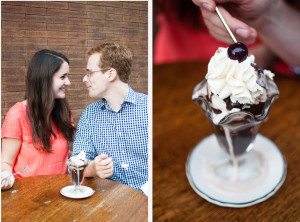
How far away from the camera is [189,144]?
649mm

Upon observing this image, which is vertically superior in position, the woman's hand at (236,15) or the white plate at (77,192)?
the woman's hand at (236,15)

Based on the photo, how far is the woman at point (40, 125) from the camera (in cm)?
38

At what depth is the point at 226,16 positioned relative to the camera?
1.73ft

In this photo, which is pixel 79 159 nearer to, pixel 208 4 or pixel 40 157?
pixel 40 157

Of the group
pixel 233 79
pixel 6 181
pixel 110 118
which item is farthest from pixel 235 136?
pixel 6 181

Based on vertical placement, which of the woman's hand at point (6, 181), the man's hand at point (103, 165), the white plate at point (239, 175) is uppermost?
the man's hand at point (103, 165)

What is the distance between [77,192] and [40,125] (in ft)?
0.28

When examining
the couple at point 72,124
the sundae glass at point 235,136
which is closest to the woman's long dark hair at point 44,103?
the couple at point 72,124

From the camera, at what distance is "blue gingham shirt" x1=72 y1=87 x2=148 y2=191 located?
1.29ft

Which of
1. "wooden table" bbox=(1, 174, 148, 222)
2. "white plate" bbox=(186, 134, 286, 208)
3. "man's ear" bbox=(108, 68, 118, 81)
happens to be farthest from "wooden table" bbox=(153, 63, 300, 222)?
"man's ear" bbox=(108, 68, 118, 81)

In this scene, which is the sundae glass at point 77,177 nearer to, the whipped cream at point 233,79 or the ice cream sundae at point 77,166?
the ice cream sundae at point 77,166

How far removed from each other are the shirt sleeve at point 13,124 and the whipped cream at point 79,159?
0.06 meters

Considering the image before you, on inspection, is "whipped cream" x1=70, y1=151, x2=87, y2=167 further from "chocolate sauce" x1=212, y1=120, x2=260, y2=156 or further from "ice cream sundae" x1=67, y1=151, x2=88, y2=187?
"chocolate sauce" x1=212, y1=120, x2=260, y2=156

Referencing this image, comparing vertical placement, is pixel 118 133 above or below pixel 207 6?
below
